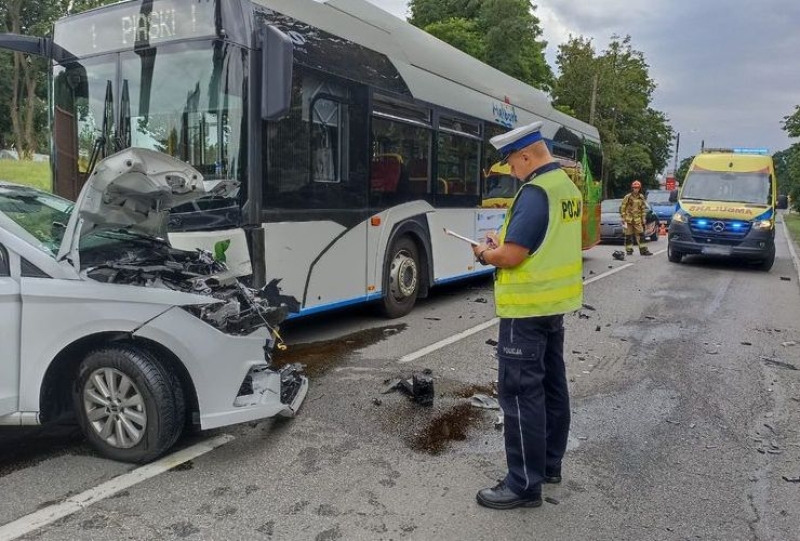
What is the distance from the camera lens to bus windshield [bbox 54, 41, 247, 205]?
17.6 ft

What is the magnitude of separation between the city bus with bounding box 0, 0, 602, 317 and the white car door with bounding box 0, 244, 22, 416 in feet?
5.46

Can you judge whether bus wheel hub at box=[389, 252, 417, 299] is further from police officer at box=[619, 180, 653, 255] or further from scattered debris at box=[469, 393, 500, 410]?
police officer at box=[619, 180, 653, 255]

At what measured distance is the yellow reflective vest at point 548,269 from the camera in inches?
128

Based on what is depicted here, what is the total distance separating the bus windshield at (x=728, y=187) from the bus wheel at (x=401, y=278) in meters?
9.14

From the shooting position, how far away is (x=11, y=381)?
3674 millimetres

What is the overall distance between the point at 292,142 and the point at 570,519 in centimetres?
410

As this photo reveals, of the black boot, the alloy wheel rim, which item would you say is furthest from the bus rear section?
the alloy wheel rim

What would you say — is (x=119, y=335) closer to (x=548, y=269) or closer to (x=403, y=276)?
(x=548, y=269)

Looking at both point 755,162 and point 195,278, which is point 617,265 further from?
point 195,278

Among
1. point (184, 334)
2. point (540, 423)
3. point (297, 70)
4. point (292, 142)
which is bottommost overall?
point (540, 423)

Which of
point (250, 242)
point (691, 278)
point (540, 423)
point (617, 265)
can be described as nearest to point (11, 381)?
point (250, 242)

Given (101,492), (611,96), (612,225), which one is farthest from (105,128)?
(611,96)

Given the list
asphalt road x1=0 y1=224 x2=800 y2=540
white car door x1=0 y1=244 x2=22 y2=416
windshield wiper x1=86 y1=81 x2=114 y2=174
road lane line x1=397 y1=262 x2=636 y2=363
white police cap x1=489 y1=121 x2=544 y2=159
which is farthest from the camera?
road lane line x1=397 y1=262 x2=636 y2=363

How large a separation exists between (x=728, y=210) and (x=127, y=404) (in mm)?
13408
